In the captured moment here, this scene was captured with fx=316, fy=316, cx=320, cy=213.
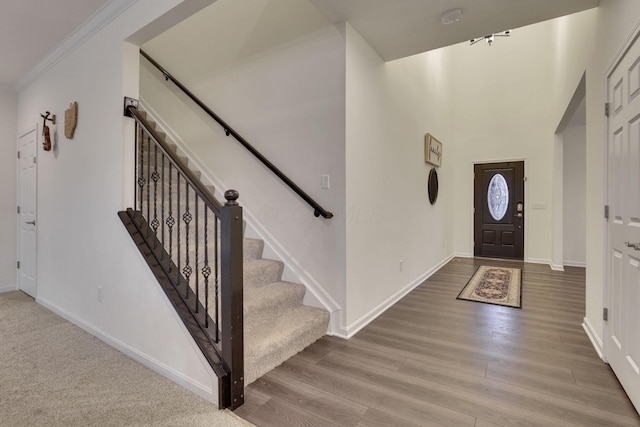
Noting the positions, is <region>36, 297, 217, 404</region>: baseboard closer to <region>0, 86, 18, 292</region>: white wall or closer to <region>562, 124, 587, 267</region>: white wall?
<region>0, 86, 18, 292</region>: white wall

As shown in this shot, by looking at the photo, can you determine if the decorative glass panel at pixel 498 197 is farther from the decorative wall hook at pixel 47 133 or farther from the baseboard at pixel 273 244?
the decorative wall hook at pixel 47 133

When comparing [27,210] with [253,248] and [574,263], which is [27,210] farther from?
[574,263]

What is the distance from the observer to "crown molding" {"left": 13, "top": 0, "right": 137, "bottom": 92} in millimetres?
A: 2457

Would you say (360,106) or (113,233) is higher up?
(360,106)

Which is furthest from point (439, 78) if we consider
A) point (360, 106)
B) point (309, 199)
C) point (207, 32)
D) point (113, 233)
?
point (113, 233)

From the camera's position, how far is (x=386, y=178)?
335cm

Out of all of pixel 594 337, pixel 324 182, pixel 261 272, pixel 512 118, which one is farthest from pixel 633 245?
pixel 512 118

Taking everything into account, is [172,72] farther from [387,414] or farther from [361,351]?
[387,414]

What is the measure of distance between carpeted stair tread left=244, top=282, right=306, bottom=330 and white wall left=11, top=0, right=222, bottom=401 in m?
0.51

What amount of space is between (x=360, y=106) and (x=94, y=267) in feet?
8.76

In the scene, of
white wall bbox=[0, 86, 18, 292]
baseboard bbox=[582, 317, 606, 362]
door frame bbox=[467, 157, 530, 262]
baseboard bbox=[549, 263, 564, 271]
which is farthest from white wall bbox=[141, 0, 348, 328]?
door frame bbox=[467, 157, 530, 262]

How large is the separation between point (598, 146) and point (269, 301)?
272 cm

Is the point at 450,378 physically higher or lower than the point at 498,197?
lower

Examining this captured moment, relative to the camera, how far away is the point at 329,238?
2680mm
